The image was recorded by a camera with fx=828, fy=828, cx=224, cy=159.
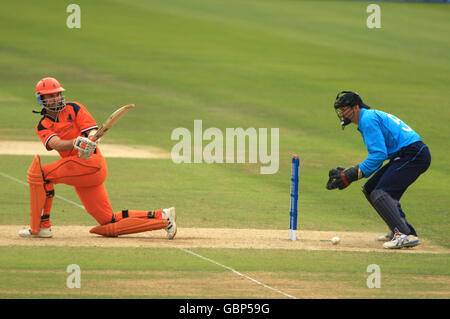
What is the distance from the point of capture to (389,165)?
35.6 ft

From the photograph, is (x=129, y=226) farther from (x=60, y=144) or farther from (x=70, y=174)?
(x=60, y=144)

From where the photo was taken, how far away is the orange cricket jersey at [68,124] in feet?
35.1

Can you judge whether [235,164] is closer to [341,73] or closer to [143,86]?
[143,86]

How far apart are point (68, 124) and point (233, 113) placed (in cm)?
1265

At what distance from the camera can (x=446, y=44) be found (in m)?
36.7

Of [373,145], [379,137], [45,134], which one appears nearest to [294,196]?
[373,145]

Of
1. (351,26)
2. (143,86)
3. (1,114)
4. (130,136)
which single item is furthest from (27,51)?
(351,26)

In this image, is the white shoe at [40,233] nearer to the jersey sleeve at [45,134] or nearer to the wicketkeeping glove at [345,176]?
the jersey sleeve at [45,134]

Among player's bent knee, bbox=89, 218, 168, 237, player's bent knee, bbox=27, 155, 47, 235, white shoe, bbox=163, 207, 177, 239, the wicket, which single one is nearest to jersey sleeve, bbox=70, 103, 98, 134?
player's bent knee, bbox=27, 155, 47, 235

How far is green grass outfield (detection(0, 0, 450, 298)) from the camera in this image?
945 cm

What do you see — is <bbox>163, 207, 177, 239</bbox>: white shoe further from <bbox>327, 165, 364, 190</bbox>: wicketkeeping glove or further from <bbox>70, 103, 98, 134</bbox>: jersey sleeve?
<bbox>327, 165, 364, 190</bbox>: wicketkeeping glove

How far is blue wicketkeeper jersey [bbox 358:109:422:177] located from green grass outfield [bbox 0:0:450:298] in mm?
1199

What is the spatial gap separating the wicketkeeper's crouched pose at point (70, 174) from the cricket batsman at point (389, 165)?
2.52 m

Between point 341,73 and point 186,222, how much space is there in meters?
18.1
